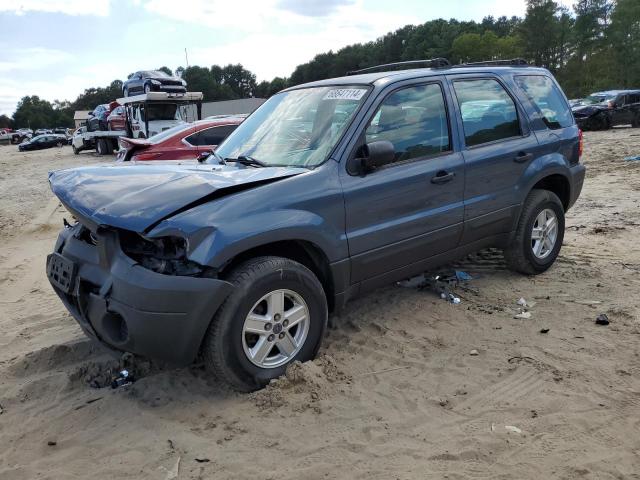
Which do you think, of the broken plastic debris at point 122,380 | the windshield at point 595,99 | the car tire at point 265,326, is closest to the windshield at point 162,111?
the windshield at point 595,99

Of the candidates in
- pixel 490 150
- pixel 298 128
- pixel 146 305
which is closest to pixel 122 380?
pixel 146 305

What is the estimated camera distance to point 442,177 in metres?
4.21

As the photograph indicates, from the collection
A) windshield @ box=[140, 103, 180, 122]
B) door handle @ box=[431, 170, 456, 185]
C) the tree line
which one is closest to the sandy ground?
door handle @ box=[431, 170, 456, 185]

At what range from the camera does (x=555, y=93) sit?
552 centimetres

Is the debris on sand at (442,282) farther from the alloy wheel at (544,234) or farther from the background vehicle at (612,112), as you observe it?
the background vehicle at (612,112)

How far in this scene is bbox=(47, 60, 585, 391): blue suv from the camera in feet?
10.1

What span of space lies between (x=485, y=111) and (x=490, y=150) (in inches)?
14.3

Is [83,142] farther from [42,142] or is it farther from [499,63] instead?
[499,63]

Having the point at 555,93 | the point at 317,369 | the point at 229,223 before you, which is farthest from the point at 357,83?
the point at 555,93

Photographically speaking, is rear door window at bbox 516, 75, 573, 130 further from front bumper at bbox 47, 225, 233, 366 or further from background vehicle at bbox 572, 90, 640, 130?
background vehicle at bbox 572, 90, 640, 130

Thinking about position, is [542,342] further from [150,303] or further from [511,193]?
[150,303]

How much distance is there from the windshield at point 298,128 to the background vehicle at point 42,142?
43.9 metres

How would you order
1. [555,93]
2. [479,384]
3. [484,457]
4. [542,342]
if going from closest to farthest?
1. [484,457]
2. [479,384]
3. [542,342]
4. [555,93]

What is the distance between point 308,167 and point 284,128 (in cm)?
68
